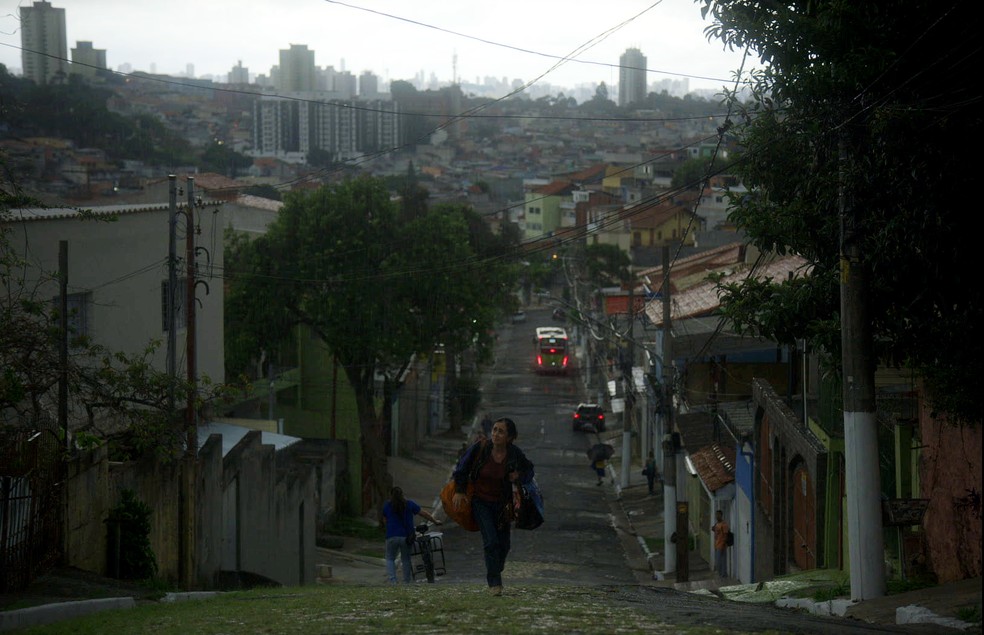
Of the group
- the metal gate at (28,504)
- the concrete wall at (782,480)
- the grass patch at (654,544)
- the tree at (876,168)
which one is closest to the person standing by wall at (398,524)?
the metal gate at (28,504)

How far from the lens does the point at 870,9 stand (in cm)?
909

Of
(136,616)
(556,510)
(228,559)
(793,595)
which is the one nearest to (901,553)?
(793,595)

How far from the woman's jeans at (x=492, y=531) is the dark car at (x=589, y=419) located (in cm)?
3919

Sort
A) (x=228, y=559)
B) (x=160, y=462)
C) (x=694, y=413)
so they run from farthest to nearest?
(x=694, y=413), (x=228, y=559), (x=160, y=462)

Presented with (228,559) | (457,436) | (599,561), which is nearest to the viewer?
(228,559)

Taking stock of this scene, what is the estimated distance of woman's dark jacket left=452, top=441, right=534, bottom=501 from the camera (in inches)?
327

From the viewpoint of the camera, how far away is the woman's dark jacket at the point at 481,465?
830cm

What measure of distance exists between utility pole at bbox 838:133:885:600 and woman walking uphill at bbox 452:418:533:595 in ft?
10.3

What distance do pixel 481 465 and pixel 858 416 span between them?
→ 3.55 m

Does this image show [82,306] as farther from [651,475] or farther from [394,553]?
[651,475]

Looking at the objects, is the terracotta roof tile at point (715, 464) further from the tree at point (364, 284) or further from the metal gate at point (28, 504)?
the metal gate at point (28, 504)

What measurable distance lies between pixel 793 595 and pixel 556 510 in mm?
22607

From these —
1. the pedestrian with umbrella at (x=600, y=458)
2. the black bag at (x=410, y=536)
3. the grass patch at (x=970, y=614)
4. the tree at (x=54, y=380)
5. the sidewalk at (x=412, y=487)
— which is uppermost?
the tree at (x=54, y=380)

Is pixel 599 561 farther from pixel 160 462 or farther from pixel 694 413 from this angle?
pixel 160 462
